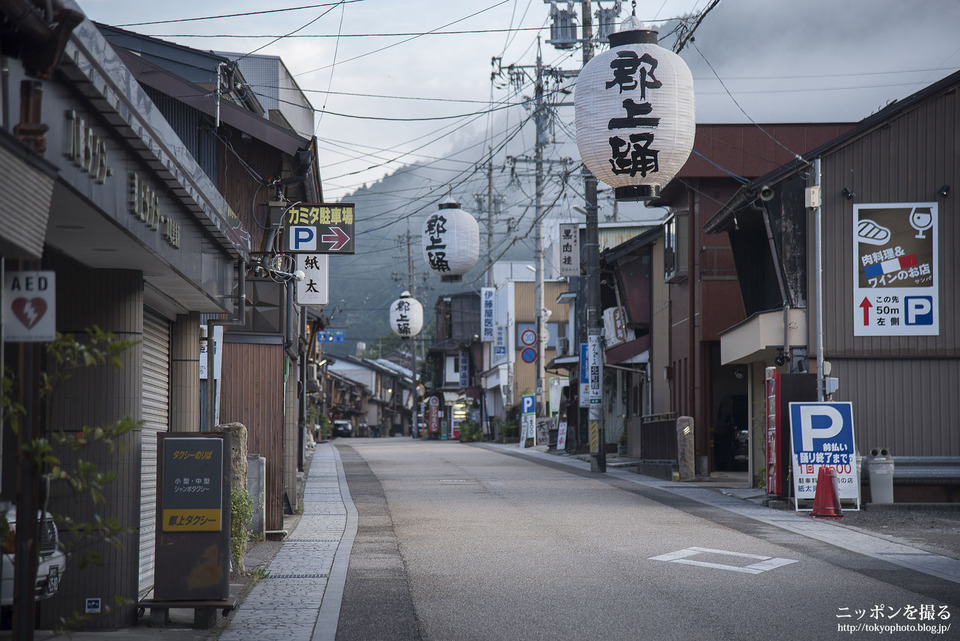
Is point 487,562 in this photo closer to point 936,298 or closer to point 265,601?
point 265,601

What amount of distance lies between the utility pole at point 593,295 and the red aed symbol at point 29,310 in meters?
24.8

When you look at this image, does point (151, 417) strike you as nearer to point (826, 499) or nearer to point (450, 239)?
point (826, 499)

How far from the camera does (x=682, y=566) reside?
447 inches

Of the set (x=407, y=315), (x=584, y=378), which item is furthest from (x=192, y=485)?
(x=407, y=315)

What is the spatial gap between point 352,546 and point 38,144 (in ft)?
29.8

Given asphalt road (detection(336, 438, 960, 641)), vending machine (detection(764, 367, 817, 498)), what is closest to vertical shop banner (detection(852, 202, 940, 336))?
vending machine (detection(764, 367, 817, 498))

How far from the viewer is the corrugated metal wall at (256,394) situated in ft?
49.1

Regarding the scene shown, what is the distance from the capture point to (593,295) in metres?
29.5

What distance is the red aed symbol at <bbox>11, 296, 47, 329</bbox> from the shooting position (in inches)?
187

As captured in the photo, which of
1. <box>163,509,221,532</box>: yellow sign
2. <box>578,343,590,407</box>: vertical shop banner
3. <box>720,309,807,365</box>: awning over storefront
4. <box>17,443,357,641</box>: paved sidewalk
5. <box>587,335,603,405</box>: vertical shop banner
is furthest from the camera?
<box>578,343,590,407</box>: vertical shop banner

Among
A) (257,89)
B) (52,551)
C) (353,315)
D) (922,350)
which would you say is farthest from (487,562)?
(353,315)

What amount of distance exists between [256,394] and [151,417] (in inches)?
206

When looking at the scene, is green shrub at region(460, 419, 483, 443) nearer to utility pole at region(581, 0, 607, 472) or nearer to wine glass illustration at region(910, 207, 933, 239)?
utility pole at region(581, 0, 607, 472)

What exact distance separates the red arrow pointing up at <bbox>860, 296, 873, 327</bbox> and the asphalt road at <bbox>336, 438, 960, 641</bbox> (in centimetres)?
448
